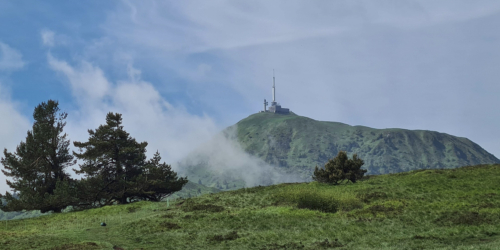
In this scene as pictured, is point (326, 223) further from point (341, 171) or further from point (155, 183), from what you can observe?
point (155, 183)

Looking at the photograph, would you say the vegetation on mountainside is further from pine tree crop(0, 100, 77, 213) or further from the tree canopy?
pine tree crop(0, 100, 77, 213)

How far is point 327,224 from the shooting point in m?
31.7

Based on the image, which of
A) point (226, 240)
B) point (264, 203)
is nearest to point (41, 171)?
point (264, 203)

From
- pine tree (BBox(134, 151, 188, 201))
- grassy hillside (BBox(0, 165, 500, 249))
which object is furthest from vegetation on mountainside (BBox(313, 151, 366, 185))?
pine tree (BBox(134, 151, 188, 201))

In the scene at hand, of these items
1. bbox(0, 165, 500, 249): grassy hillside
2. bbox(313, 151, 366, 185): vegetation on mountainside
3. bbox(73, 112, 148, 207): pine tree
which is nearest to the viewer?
bbox(0, 165, 500, 249): grassy hillside

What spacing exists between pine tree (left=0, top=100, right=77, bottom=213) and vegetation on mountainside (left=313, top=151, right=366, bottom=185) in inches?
1519

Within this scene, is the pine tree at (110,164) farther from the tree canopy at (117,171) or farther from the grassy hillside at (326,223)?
the grassy hillside at (326,223)

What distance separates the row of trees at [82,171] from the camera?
6438cm

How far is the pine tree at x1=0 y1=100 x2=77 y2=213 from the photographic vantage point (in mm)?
63062

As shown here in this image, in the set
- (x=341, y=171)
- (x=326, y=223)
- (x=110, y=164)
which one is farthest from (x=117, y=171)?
(x=326, y=223)

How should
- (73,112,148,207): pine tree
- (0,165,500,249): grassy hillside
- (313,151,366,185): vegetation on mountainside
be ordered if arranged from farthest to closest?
(73,112,148,207): pine tree
(313,151,366,185): vegetation on mountainside
(0,165,500,249): grassy hillside

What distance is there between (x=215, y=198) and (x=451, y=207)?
30932 millimetres

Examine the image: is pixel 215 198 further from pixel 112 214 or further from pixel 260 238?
pixel 260 238

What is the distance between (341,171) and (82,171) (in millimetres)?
41626
